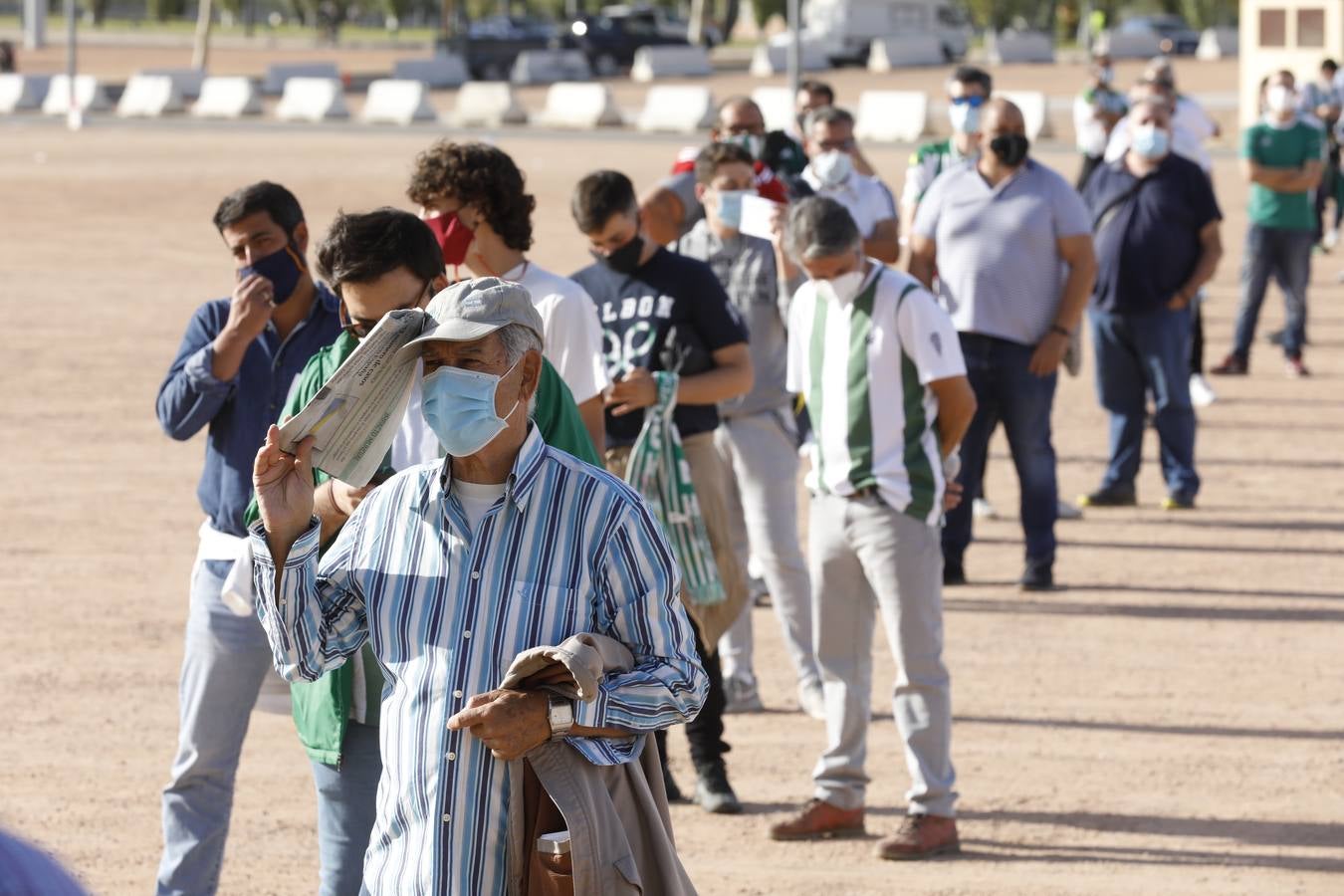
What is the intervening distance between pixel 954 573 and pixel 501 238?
5022 mm

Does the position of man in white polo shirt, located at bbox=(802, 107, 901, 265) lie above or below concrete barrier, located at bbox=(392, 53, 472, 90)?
below

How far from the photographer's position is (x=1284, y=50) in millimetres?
31266

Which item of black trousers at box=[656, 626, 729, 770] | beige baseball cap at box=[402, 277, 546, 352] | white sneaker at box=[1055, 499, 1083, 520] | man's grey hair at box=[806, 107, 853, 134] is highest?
man's grey hair at box=[806, 107, 853, 134]

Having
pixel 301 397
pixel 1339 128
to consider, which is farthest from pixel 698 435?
pixel 1339 128

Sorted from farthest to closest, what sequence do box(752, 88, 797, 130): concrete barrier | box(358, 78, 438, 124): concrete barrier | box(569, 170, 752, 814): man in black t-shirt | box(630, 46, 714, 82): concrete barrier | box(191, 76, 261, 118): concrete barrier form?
box(630, 46, 714, 82): concrete barrier → box(191, 76, 261, 118): concrete barrier → box(358, 78, 438, 124): concrete barrier → box(752, 88, 797, 130): concrete barrier → box(569, 170, 752, 814): man in black t-shirt

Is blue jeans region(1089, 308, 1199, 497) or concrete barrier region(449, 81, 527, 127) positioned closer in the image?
blue jeans region(1089, 308, 1199, 497)

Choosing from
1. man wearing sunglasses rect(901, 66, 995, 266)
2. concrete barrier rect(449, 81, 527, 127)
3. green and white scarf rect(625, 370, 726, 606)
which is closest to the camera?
green and white scarf rect(625, 370, 726, 606)

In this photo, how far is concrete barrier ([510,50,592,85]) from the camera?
55344 millimetres

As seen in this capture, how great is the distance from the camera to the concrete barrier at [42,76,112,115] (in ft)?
151

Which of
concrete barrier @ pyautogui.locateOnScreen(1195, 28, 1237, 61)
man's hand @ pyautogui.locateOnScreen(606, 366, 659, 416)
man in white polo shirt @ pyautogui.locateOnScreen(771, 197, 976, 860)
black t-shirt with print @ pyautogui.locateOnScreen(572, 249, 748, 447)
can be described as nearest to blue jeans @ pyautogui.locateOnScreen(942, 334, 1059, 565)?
man in white polo shirt @ pyautogui.locateOnScreen(771, 197, 976, 860)

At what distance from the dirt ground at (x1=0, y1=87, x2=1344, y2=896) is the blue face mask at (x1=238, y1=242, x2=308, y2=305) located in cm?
202

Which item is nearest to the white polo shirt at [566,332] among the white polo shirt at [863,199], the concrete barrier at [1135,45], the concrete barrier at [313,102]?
the white polo shirt at [863,199]

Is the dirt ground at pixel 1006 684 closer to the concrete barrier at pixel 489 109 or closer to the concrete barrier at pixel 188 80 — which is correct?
the concrete barrier at pixel 489 109

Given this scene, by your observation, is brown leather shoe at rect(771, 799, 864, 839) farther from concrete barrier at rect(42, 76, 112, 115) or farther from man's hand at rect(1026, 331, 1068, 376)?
concrete barrier at rect(42, 76, 112, 115)
